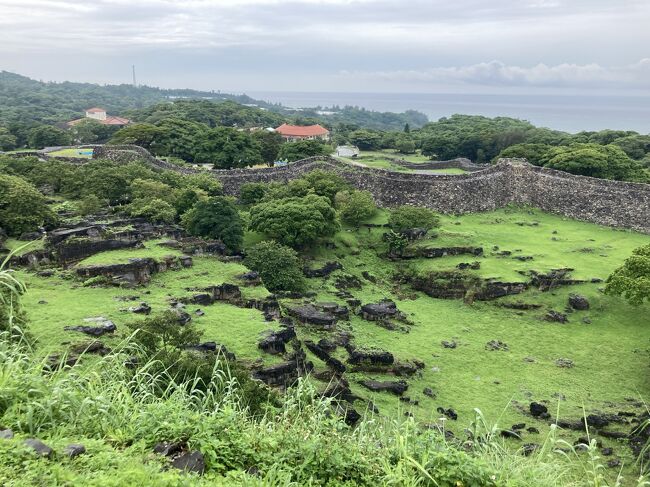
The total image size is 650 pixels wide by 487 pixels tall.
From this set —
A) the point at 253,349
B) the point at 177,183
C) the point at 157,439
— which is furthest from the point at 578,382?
the point at 177,183

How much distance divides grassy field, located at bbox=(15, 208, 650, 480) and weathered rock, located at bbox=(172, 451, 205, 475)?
875cm

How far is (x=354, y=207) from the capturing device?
121ft

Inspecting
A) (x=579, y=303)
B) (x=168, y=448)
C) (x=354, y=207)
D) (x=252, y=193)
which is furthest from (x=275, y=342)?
(x=252, y=193)

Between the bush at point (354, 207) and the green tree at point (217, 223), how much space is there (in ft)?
30.7

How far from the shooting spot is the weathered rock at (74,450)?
19.4 ft

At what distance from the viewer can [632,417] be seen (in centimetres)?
1948

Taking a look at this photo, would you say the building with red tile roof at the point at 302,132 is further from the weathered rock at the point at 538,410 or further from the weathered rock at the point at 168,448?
the weathered rock at the point at 168,448

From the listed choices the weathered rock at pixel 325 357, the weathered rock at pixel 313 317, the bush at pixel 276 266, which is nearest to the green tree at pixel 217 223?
the bush at pixel 276 266

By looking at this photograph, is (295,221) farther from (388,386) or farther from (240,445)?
(240,445)

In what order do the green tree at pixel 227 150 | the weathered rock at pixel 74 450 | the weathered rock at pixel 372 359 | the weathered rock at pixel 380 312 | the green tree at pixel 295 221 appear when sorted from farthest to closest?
the green tree at pixel 227 150 < the green tree at pixel 295 221 < the weathered rock at pixel 380 312 < the weathered rock at pixel 372 359 < the weathered rock at pixel 74 450

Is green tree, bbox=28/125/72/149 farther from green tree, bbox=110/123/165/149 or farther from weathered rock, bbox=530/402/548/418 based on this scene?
weathered rock, bbox=530/402/548/418

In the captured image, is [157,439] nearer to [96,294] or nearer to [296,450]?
[296,450]

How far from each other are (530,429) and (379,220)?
22927 millimetres

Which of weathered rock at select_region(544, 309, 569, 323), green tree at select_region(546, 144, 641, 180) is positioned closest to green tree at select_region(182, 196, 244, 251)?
weathered rock at select_region(544, 309, 569, 323)
